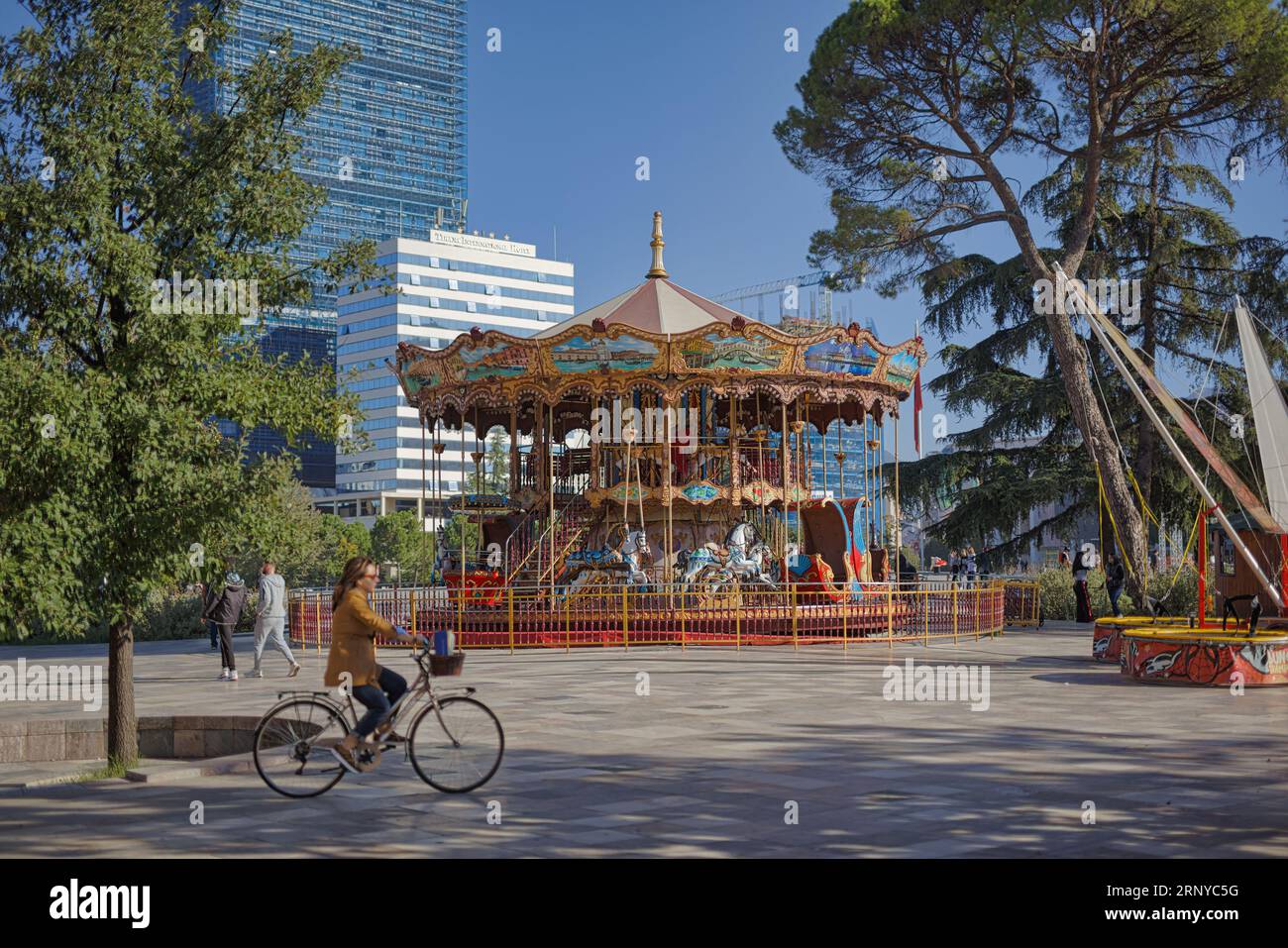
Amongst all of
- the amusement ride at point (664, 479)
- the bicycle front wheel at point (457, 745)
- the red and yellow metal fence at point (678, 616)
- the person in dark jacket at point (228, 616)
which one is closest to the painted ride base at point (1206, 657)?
the red and yellow metal fence at point (678, 616)

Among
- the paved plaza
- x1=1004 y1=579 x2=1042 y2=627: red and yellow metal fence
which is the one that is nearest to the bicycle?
the paved plaza

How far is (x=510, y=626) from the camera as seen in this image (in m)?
21.2

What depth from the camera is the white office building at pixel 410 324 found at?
404 feet

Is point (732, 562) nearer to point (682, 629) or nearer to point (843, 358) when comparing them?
point (682, 629)

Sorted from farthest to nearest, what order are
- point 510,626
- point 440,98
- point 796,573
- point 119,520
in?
point 440,98, point 796,573, point 510,626, point 119,520

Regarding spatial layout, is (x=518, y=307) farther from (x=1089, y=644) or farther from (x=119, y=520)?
(x=119, y=520)

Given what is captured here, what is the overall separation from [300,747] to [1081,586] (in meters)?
21.9

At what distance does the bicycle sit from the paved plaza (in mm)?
169

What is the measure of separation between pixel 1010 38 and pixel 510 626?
15.8 metres

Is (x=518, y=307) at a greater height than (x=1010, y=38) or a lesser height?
greater

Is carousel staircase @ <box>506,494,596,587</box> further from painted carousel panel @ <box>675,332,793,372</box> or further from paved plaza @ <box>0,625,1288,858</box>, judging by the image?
paved plaza @ <box>0,625,1288,858</box>

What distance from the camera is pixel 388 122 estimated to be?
16625 cm

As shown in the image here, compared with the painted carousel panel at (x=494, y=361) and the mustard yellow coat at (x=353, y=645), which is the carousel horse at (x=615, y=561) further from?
the mustard yellow coat at (x=353, y=645)
